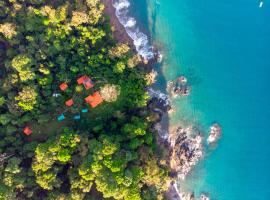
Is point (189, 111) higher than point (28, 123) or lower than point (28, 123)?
higher

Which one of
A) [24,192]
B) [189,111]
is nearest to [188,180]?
[189,111]

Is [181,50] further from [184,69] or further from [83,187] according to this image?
[83,187]

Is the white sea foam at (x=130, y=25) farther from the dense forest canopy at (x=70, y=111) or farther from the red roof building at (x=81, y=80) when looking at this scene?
the red roof building at (x=81, y=80)

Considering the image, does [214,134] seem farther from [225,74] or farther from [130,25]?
[130,25]

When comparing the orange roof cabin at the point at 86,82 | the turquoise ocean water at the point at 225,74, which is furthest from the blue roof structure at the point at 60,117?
the turquoise ocean water at the point at 225,74

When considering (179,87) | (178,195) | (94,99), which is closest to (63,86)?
(94,99)
